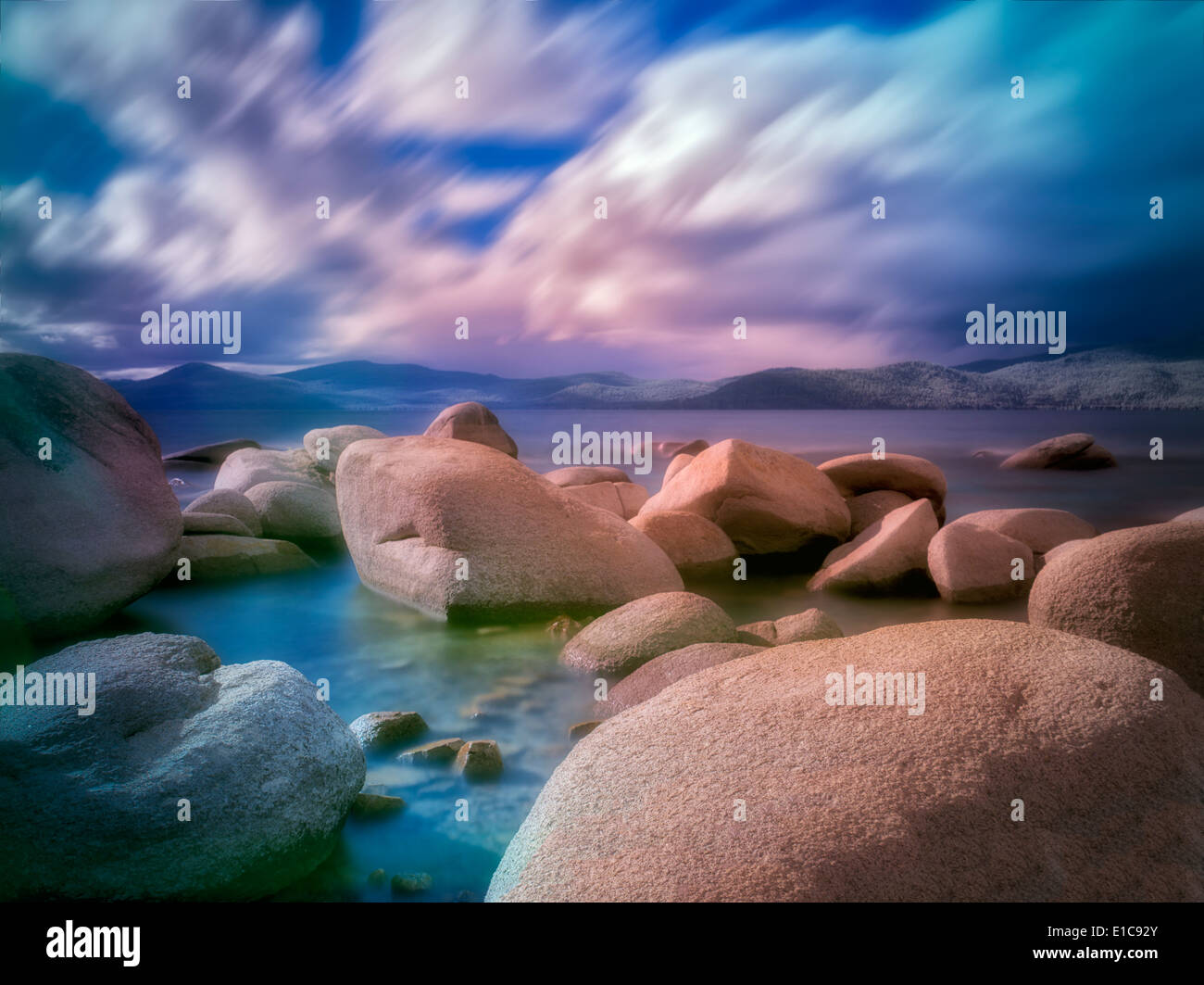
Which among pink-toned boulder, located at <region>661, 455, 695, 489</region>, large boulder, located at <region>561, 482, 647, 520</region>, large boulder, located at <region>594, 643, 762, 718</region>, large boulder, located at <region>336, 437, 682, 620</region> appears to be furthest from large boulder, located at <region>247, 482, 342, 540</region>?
large boulder, located at <region>594, 643, 762, 718</region>

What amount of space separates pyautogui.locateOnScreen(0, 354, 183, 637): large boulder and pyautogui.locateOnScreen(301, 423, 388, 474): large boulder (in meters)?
2.39

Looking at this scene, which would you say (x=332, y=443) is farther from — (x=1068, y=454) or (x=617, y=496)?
(x=1068, y=454)

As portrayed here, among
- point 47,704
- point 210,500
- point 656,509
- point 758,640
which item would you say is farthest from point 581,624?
point 210,500

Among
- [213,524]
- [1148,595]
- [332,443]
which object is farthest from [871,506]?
[213,524]

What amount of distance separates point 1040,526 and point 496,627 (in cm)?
391

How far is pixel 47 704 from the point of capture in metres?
2.51

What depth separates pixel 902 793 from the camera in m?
2.06

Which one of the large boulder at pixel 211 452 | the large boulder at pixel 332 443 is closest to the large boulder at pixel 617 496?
the large boulder at pixel 332 443

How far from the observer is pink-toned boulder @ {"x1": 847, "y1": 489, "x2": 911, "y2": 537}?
634 centimetres

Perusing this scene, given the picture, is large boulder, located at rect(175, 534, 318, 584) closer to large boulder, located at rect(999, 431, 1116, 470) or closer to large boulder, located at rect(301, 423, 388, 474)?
large boulder, located at rect(301, 423, 388, 474)

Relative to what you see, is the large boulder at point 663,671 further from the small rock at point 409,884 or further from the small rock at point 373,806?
the small rock at point 409,884

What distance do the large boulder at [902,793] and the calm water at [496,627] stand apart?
45 centimetres
